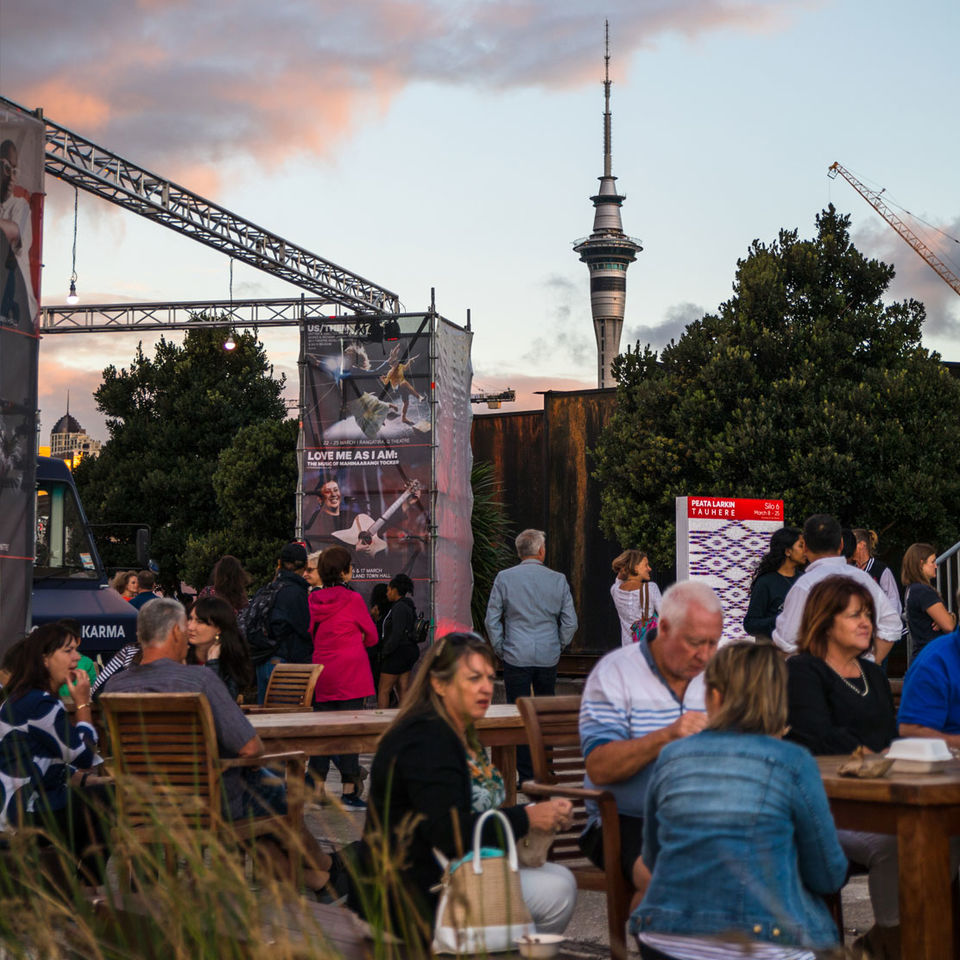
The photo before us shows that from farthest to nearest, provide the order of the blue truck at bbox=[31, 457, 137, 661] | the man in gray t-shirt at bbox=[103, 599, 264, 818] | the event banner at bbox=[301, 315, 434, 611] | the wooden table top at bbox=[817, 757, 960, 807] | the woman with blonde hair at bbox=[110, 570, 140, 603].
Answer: the event banner at bbox=[301, 315, 434, 611], the woman with blonde hair at bbox=[110, 570, 140, 603], the blue truck at bbox=[31, 457, 137, 661], the man in gray t-shirt at bbox=[103, 599, 264, 818], the wooden table top at bbox=[817, 757, 960, 807]

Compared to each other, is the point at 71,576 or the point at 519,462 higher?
the point at 519,462

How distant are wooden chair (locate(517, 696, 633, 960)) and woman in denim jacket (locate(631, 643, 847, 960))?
0.98 meters

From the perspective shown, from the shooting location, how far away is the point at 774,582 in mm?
7848

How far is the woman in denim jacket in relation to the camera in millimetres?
3006

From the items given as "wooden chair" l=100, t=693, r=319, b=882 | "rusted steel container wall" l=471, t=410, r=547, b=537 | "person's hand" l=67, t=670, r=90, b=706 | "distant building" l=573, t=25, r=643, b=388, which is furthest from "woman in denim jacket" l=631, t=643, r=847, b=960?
"distant building" l=573, t=25, r=643, b=388

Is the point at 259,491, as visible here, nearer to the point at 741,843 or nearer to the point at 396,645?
the point at 396,645

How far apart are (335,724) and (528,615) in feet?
10.8

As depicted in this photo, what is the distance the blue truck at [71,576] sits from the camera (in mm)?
11078

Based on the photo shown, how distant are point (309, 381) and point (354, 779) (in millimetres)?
8150

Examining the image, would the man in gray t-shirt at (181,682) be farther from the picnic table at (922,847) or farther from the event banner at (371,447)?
the event banner at (371,447)

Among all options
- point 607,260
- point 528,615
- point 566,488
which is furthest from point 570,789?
point 607,260

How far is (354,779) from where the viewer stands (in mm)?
8680

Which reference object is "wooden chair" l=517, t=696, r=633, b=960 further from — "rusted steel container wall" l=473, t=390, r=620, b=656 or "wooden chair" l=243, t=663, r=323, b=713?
"rusted steel container wall" l=473, t=390, r=620, b=656

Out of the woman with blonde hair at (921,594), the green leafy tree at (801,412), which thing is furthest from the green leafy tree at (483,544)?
the woman with blonde hair at (921,594)
